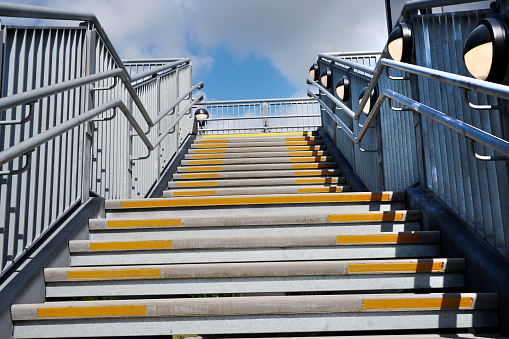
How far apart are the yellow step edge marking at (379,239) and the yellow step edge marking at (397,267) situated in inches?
11.3

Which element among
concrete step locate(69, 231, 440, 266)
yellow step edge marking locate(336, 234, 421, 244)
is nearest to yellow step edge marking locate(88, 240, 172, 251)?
concrete step locate(69, 231, 440, 266)

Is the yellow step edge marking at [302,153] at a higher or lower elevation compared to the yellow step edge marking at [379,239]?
higher

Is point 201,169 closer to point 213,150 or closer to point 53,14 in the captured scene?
point 213,150

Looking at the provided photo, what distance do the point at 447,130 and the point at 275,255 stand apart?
1.22m

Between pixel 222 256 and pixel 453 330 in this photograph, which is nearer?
pixel 453 330

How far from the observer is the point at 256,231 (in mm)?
2729

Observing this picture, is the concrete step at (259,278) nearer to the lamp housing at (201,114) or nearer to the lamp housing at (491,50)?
the lamp housing at (491,50)

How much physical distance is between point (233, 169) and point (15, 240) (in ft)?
10.7

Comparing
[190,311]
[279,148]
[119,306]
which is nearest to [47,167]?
[119,306]

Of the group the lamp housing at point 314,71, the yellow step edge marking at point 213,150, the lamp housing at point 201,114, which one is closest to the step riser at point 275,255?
the yellow step edge marking at point 213,150

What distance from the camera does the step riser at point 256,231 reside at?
2701mm

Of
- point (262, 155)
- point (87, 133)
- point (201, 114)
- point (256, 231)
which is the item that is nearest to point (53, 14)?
point (87, 133)

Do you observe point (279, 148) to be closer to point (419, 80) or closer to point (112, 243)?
point (419, 80)

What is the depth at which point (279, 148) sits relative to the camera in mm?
6129
